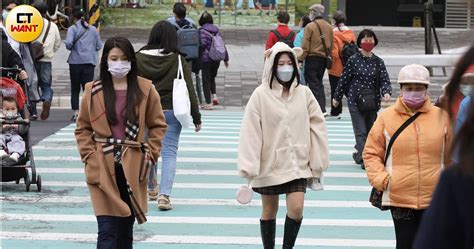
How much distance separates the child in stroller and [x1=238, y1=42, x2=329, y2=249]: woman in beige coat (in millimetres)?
3868

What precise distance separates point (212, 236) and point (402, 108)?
3075 millimetres

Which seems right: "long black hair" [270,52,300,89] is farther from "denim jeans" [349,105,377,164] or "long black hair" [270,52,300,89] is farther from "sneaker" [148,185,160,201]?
"denim jeans" [349,105,377,164]

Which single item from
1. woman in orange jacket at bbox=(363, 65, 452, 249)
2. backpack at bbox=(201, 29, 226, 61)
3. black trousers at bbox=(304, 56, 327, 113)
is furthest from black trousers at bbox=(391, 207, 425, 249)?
backpack at bbox=(201, 29, 226, 61)

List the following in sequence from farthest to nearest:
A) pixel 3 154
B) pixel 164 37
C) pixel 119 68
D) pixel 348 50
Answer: pixel 348 50 → pixel 3 154 → pixel 164 37 → pixel 119 68

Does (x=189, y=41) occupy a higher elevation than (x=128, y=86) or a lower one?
lower

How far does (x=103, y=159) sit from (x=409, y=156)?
6.24ft

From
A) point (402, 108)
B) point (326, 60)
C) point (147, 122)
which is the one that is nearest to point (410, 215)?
point (402, 108)

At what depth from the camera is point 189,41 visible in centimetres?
1808

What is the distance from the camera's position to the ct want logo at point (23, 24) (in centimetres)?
1545

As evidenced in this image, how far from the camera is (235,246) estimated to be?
8.76 meters

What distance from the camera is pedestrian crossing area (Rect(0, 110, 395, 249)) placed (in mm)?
8977

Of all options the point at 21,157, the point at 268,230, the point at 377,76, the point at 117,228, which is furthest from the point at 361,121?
the point at 117,228

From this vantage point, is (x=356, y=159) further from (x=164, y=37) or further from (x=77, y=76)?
(x=77, y=76)

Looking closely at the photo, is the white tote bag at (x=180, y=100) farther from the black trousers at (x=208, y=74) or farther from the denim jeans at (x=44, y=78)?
the black trousers at (x=208, y=74)
